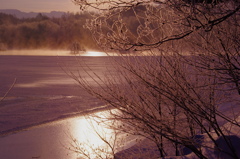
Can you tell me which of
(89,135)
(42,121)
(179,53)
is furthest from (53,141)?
(179,53)

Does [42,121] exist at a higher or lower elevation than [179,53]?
lower

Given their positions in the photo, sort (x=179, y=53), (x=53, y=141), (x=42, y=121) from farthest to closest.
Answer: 1. (x=42, y=121)
2. (x=53, y=141)
3. (x=179, y=53)

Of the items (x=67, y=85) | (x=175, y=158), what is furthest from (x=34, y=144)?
(x=67, y=85)

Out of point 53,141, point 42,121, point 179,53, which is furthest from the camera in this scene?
point 42,121

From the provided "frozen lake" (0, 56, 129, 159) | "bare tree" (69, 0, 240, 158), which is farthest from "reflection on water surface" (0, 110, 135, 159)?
"bare tree" (69, 0, 240, 158)

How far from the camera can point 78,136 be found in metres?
6.24

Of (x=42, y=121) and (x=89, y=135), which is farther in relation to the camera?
(x=42, y=121)

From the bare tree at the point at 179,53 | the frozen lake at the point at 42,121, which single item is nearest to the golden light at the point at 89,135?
the frozen lake at the point at 42,121

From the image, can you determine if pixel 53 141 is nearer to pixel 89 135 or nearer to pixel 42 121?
pixel 89 135

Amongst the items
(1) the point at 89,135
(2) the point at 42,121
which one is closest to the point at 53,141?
(1) the point at 89,135

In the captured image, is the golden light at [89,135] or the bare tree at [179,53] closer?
the bare tree at [179,53]

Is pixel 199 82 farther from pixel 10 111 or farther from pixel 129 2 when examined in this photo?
pixel 10 111

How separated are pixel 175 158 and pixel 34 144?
10.7 ft

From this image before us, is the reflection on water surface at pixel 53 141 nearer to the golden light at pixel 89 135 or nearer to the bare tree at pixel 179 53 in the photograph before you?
the golden light at pixel 89 135
